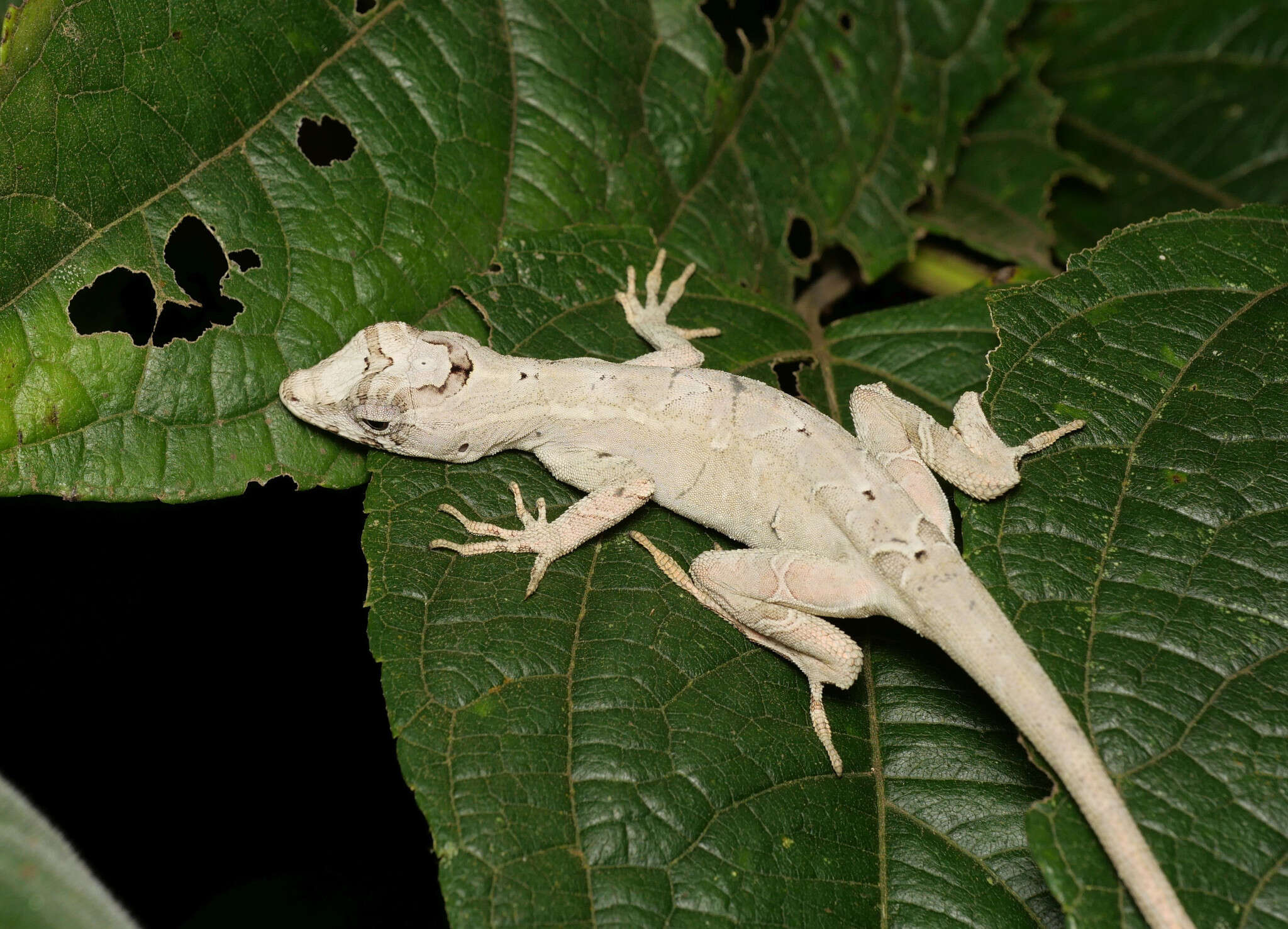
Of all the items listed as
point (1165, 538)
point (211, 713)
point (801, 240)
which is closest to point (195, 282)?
point (211, 713)

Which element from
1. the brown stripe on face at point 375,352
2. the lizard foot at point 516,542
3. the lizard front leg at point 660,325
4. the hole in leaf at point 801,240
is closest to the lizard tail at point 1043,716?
the lizard foot at point 516,542

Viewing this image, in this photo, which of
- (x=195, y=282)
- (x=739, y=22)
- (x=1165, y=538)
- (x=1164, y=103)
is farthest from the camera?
(x=1164, y=103)

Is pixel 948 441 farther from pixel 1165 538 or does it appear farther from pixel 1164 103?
pixel 1164 103

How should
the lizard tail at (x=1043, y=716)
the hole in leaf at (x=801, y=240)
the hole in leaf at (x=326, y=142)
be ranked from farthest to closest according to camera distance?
1. the hole in leaf at (x=801, y=240)
2. the hole in leaf at (x=326, y=142)
3. the lizard tail at (x=1043, y=716)

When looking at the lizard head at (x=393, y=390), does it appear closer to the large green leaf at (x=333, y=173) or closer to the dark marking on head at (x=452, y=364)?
the dark marking on head at (x=452, y=364)

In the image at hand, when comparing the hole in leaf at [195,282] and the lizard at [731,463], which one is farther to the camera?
the hole in leaf at [195,282]

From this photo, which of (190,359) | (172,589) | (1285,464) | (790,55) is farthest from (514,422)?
(1285,464)
